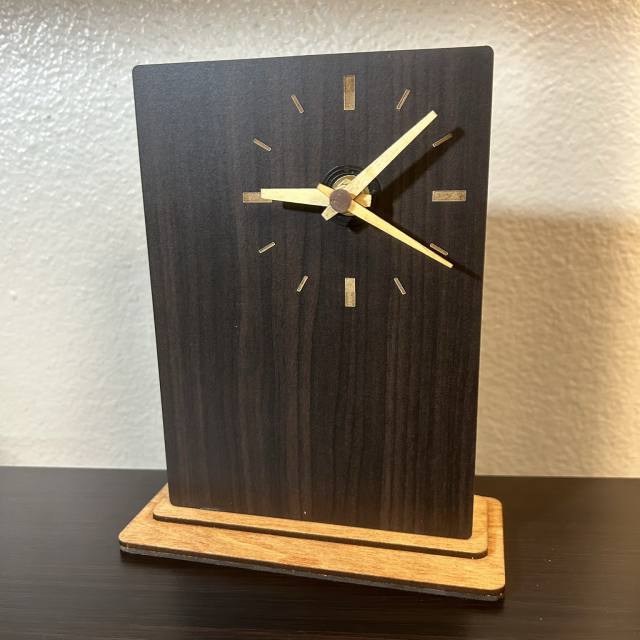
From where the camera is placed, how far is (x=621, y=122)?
838mm

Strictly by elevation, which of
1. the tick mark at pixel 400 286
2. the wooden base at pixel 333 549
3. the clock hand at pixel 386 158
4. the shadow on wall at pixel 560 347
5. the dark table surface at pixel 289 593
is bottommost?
the dark table surface at pixel 289 593

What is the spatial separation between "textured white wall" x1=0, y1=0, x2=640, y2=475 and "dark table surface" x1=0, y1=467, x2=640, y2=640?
0.60 feet

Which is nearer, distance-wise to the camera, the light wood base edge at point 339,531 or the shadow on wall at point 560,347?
the light wood base edge at point 339,531

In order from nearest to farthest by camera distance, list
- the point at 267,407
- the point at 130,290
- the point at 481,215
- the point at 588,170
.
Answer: the point at 481,215 → the point at 267,407 → the point at 588,170 → the point at 130,290

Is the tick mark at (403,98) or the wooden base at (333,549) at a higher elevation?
the tick mark at (403,98)

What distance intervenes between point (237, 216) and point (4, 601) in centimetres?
49

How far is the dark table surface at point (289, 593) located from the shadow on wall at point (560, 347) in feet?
0.39

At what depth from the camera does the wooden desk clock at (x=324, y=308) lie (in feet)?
2.07

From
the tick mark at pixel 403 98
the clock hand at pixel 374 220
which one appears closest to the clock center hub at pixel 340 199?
the clock hand at pixel 374 220

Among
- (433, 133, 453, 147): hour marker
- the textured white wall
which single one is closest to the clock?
(433, 133, 453, 147): hour marker

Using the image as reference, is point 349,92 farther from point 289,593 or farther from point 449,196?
point 289,593

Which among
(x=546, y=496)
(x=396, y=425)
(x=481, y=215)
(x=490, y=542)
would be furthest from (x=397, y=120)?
(x=546, y=496)

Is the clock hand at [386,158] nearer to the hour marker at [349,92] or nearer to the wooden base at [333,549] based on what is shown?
the hour marker at [349,92]

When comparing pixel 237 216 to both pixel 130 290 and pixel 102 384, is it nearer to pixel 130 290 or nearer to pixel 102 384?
pixel 130 290
